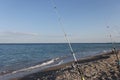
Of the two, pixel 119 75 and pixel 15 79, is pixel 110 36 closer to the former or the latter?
pixel 119 75

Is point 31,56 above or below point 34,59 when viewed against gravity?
above

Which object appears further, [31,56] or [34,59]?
[31,56]

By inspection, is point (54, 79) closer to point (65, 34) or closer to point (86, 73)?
point (86, 73)

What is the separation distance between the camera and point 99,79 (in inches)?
485

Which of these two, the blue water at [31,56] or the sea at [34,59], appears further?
the blue water at [31,56]

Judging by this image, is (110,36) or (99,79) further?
(99,79)

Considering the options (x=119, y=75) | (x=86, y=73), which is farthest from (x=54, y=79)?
(x=119, y=75)

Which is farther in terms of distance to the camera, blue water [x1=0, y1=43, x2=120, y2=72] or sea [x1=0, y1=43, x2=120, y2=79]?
blue water [x1=0, y1=43, x2=120, y2=72]

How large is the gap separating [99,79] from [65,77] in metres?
2.80

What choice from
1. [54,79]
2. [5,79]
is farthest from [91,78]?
[5,79]

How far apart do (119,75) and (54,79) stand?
442 cm

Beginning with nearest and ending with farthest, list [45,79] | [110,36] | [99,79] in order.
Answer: [110,36] < [99,79] < [45,79]

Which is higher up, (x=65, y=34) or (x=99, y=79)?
(x=65, y=34)

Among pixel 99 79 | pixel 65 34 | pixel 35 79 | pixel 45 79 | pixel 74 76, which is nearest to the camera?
pixel 65 34
